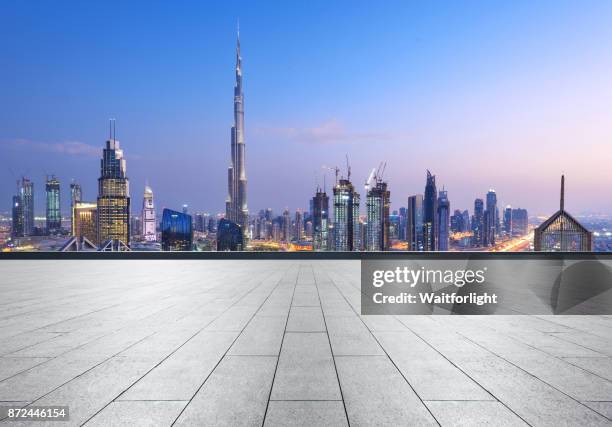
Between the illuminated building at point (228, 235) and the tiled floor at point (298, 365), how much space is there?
71881 millimetres

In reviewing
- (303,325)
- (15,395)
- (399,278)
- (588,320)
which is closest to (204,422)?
(15,395)

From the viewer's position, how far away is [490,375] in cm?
617

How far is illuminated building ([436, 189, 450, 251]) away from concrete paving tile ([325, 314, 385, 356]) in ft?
304

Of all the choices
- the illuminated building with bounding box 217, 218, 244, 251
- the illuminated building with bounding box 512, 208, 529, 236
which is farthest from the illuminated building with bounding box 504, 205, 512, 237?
the illuminated building with bounding box 217, 218, 244, 251

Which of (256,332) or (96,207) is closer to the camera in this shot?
(256,332)

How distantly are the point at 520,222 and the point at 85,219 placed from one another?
427ft

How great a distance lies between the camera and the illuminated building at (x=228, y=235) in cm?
8349

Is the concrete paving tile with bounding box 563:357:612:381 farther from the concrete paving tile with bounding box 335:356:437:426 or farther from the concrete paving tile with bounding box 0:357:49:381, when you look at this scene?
the concrete paving tile with bounding box 0:357:49:381

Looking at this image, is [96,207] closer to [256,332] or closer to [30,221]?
[30,221]

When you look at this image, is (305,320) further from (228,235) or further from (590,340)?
(228,235)

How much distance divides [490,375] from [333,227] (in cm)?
10130

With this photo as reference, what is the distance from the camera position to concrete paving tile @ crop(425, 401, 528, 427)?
467cm

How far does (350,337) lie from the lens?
837 cm

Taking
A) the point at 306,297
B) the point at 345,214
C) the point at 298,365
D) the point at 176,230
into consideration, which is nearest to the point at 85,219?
the point at 176,230
